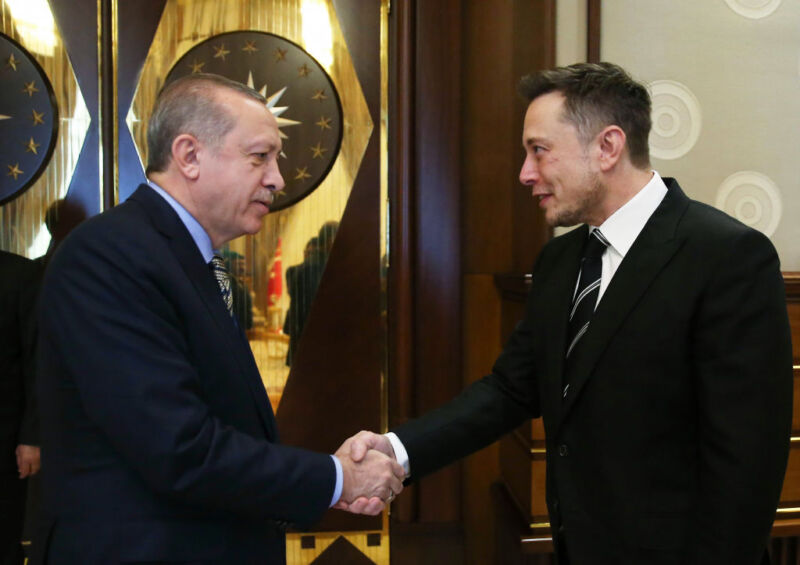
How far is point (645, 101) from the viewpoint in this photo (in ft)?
5.32

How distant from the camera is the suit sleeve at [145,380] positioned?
120cm

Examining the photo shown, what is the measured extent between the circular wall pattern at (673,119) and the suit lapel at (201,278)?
2.13 m

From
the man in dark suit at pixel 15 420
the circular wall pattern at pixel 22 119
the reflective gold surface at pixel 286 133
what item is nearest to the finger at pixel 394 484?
the reflective gold surface at pixel 286 133

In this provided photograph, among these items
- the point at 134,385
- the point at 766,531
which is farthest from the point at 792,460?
the point at 134,385

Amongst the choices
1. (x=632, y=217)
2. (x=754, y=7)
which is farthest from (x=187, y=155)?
(x=754, y=7)

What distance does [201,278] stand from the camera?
54.5 inches

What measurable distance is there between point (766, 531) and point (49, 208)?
2.91 meters

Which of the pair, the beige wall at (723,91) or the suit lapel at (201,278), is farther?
the beige wall at (723,91)

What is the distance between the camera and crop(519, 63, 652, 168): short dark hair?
160 cm

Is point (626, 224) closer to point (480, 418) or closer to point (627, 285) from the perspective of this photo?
point (627, 285)

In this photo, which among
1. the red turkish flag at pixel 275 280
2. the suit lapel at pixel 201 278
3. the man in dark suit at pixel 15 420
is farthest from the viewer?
the red turkish flag at pixel 275 280

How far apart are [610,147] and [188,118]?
97cm

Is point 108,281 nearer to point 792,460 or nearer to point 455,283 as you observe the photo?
point 455,283

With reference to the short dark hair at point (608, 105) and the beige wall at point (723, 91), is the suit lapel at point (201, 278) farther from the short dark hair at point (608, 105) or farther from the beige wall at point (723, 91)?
the beige wall at point (723, 91)
